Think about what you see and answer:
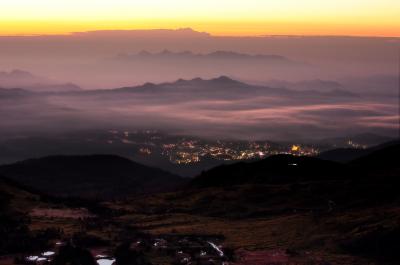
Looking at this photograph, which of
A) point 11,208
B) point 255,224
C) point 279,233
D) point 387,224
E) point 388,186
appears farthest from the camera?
point 388,186

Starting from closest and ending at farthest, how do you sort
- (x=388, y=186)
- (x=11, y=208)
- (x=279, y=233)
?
(x=279, y=233)
(x=11, y=208)
(x=388, y=186)

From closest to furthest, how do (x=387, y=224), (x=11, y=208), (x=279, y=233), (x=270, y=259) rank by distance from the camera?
(x=270, y=259) → (x=387, y=224) → (x=279, y=233) → (x=11, y=208)

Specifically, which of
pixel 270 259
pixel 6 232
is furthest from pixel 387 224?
pixel 6 232

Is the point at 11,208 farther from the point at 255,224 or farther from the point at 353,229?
the point at 353,229

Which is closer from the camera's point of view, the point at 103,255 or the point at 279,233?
the point at 103,255

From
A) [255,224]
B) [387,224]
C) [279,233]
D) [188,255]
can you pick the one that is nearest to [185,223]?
[255,224]

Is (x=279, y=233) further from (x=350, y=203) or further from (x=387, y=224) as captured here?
(x=350, y=203)
